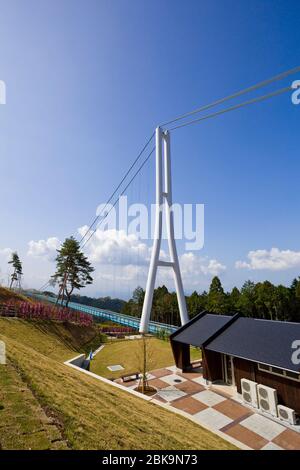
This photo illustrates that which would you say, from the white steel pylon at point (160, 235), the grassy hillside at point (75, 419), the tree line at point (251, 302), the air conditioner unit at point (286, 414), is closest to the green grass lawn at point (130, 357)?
the white steel pylon at point (160, 235)

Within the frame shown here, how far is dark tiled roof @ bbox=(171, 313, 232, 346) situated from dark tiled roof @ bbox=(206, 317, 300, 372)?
848 millimetres

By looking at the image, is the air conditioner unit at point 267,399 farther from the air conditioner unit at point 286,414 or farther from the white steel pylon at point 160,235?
the white steel pylon at point 160,235

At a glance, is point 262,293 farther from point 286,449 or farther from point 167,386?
point 286,449

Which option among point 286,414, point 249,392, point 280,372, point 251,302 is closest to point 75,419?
point 286,414

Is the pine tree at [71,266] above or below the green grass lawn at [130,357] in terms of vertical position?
above

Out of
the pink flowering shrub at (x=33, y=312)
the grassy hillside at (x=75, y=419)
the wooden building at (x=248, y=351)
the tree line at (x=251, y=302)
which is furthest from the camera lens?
the tree line at (x=251, y=302)

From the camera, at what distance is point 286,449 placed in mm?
8633

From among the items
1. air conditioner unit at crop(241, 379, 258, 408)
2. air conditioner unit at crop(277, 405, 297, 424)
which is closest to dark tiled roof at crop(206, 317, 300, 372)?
air conditioner unit at crop(241, 379, 258, 408)

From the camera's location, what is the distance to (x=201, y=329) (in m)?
16.6

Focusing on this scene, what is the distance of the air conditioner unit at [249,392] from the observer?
38.3 ft

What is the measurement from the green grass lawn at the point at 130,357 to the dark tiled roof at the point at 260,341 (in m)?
6.13

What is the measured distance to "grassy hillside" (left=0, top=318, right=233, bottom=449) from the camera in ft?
18.3

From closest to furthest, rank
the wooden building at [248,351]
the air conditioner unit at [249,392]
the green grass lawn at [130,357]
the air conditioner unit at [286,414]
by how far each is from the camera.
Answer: the air conditioner unit at [286,414]
the wooden building at [248,351]
the air conditioner unit at [249,392]
the green grass lawn at [130,357]
